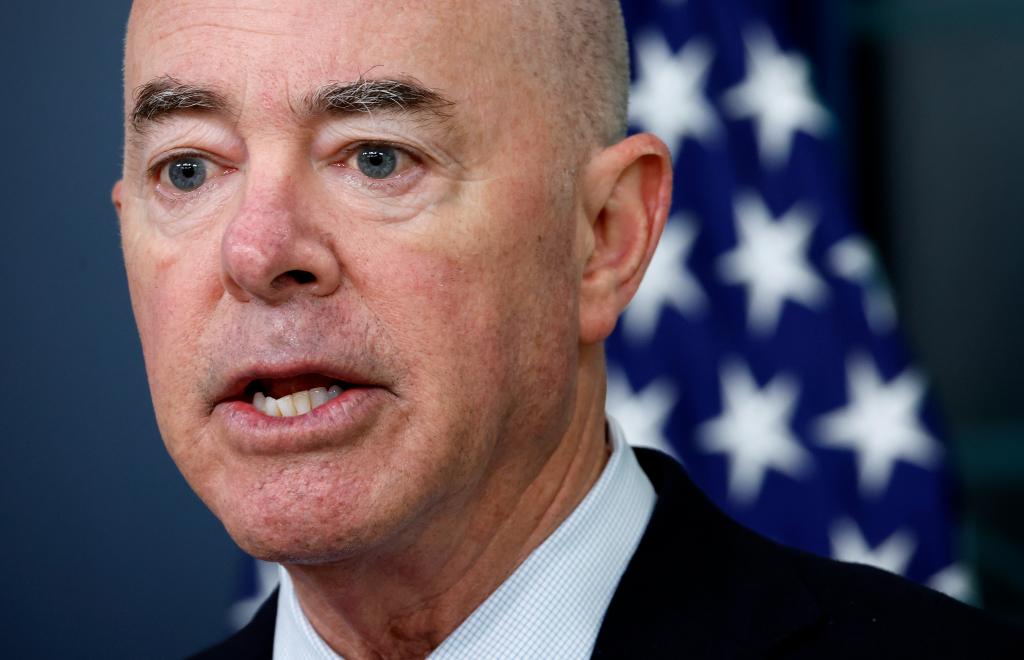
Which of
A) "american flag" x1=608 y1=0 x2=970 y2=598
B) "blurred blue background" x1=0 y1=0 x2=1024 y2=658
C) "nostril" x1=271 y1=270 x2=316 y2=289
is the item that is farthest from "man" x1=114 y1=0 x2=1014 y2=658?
"blurred blue background" x1=0 y1=0 x2=1024 y2=658

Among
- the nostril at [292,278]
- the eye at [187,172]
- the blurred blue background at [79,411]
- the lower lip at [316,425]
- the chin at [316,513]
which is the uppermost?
the eye at [187,172]

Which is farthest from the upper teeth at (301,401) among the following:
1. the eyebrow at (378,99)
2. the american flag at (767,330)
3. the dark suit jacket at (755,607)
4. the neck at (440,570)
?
the american flag at (767,330)

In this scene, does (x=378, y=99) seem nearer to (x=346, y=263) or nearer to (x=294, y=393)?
(x=346, y=263)

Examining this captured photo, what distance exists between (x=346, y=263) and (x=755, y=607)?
33.8 inches

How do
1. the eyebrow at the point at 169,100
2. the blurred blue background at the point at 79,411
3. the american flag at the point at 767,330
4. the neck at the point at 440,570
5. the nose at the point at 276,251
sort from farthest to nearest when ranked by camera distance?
the blurred blue background at the point at 79,411 < the american flag at the point at 767,330 < the neck at the point at 440,570 < the eyebrow at the point at 169,100 < the nose at the point at 276,251

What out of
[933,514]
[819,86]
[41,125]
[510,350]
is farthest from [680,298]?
[41,125]

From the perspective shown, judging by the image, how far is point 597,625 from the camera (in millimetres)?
2115

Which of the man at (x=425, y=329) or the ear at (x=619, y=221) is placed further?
the ear at (x=619, y=221)

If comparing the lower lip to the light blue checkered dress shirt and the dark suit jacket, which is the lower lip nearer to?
the light blue checkered dress shirt

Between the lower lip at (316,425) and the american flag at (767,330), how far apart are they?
197cm

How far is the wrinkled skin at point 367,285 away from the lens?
1858 millimetres

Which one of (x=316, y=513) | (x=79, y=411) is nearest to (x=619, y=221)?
(x=316, y=513)

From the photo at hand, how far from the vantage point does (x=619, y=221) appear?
2.26m

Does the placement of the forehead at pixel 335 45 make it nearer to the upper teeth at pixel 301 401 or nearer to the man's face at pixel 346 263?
the man's face at pixel 346 263
